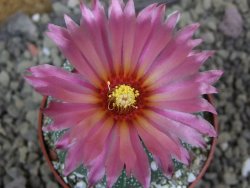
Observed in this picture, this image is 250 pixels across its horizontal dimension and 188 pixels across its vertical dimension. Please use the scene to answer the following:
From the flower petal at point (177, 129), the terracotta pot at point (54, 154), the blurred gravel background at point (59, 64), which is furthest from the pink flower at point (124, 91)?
the blurred gravel background at point (59, 64)

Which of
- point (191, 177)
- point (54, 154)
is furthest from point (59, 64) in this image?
point (191, 177)

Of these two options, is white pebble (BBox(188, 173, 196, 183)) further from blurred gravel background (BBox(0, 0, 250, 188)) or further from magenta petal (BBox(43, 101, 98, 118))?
magenta petal (BBox(43, 101, 98, 118))

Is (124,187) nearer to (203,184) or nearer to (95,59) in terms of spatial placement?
(95,59)

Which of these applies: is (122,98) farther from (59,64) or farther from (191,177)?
(59,64)

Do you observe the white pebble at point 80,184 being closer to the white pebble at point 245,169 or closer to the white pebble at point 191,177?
the white pebble at point 191,177

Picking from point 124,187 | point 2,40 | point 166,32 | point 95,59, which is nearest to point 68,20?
point 95,59

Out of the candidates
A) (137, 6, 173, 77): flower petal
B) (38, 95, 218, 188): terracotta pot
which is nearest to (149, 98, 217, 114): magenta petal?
(137, 6, 173, 77): flower petal
